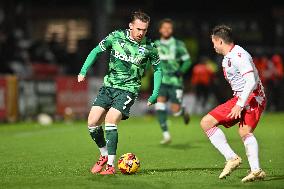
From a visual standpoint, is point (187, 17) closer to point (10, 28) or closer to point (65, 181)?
point (10, 28)

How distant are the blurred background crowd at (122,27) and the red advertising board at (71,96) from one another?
0.17 metres

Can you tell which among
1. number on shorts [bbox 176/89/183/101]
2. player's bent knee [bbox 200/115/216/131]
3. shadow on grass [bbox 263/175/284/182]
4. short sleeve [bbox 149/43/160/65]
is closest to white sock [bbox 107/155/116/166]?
player's bent knee [bbox 200/115/216/131]

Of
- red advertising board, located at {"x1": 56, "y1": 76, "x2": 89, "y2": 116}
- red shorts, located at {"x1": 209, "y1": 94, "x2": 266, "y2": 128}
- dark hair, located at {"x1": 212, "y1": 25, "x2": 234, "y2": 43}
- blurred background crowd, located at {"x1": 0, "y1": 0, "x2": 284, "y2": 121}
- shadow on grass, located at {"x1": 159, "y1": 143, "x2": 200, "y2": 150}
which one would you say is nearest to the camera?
dark hair, located at {"x1": 212, "y1": 25, "x2": 234, "y2": 43}

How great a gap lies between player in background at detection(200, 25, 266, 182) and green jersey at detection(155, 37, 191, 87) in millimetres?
6405

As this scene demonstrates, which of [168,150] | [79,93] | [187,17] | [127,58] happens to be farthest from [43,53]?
[127,58]

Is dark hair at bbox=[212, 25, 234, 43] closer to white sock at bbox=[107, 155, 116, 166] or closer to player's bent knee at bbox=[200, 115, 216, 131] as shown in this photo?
player's bent knee at bbox=[200, 115, 216, 131]

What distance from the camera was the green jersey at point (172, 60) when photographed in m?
16.8

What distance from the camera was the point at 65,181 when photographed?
10.2 m

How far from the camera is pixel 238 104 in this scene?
9984 millimetres

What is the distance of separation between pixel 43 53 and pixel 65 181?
2301 centimetres

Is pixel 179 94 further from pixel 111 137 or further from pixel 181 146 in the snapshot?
pixel 111 137

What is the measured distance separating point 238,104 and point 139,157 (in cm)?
390

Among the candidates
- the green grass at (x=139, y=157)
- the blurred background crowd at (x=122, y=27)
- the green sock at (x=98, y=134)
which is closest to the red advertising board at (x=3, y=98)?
the blurred background crowd at (x=122, y=27)

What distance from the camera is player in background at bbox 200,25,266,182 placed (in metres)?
10.0
